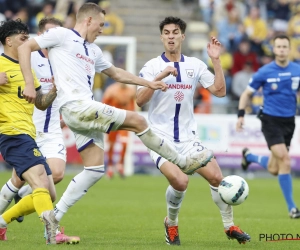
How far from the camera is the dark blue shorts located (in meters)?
8.40

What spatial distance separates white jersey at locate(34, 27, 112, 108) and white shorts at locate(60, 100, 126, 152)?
0.11 m

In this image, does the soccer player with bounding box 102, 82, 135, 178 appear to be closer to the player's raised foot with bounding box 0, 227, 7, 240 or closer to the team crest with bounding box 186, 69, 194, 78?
the team crest with bounding box 186, 69, 194, 78

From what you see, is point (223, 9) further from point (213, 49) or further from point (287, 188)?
point (213, 49)

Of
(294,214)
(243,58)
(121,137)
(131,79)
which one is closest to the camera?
(131,79)

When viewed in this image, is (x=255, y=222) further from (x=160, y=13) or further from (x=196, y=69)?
(x=160, y=13)

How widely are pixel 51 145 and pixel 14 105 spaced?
1.81 metres

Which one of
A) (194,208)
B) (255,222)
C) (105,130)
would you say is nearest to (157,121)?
(105,130)

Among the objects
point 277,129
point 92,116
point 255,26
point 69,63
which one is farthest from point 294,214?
point 255,26

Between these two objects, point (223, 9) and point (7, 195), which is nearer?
point (7, 195)

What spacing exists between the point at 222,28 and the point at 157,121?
57.6 ft

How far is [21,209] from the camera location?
863 centimetres

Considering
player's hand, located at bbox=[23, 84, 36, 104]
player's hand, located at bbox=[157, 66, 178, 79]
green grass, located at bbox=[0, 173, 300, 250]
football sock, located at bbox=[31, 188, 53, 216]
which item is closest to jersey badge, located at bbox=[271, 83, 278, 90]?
green grass, located at bbox=[0, 173, 300, 250]

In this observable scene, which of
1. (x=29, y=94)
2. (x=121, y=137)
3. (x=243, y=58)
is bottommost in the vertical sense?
(x=121, y=137)

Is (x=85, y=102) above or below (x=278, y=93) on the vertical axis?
above
